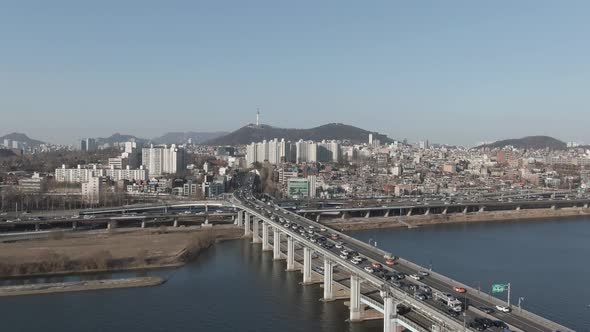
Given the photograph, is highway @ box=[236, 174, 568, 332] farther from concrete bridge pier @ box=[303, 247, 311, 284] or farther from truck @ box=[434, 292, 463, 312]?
concrete bridge pier @ box=[303, 247, 311, 284]

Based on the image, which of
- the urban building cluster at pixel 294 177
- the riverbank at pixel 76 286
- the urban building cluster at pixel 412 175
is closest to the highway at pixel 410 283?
the riverbank at pixel 76 286

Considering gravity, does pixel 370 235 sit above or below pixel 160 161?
below

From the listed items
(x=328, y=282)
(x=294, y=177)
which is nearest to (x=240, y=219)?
(x=328, y=282)

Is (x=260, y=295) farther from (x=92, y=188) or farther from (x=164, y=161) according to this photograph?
(x=164, y=161)

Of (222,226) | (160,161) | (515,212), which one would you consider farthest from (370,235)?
(160,161)

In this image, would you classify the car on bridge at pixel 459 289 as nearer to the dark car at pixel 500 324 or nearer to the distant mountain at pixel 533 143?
the dark car at pixel 500 324

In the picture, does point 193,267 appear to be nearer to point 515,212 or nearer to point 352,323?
point 352,323
